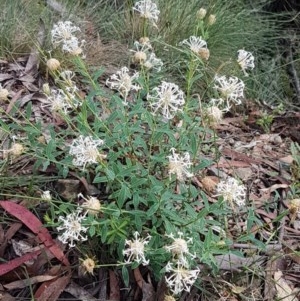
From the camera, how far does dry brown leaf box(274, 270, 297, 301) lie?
7.10 ft

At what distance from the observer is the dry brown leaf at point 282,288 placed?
216 centimetres

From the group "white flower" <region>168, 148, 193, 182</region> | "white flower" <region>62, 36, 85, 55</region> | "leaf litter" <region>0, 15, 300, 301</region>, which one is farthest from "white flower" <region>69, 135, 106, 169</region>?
"leaf litter" <region>0, 15, 300, 301</region>

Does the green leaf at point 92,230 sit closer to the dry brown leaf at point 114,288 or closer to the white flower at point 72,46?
the dry brown leaf at point 114,288

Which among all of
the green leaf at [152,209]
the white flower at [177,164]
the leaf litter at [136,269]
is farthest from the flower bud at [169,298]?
the white flower at [177,164]

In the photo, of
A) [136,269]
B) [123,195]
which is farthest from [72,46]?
[136,269]

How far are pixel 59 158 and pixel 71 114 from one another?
0.44 m

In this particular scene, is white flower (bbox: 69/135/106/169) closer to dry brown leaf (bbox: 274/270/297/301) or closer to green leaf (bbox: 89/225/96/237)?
green leaf (bbox: 89/225/96/237)

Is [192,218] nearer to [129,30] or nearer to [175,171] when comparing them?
[175,171]

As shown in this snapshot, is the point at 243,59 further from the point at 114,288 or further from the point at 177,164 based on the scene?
the point at 114,288

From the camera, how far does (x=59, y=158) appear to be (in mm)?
2291

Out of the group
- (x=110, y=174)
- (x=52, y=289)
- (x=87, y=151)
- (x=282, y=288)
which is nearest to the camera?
(x=87, y=151)

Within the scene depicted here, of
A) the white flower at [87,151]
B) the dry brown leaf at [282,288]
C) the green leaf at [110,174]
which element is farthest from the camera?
the dry brown leaf at [282,288]

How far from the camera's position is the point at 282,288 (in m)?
2.14

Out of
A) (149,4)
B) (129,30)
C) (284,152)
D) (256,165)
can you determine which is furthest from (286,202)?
(129,30)
